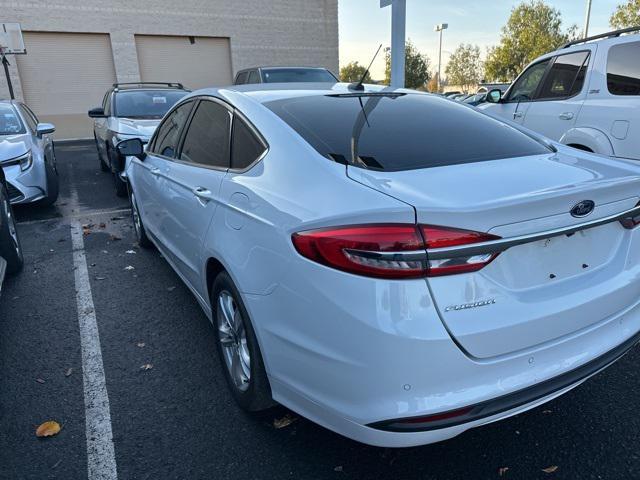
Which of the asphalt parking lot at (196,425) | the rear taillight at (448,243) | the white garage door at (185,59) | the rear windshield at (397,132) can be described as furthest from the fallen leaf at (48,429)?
the white garage door at (185,59)

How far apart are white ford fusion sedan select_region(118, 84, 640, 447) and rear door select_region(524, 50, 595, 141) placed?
3555 millimetres

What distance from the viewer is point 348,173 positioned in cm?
191

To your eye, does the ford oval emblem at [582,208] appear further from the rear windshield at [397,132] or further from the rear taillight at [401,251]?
the rear windshield at [397,132]

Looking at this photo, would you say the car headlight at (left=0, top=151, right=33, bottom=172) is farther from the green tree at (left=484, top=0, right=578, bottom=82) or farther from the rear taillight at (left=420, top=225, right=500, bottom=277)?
the green tree at (left=484, top=0, right=578, bottom=82)

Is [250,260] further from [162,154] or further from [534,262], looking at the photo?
[162,154]

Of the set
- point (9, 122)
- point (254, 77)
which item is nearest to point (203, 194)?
point (9, 122)

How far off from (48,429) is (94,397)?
11.4 inches

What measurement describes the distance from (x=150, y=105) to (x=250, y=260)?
704 centimetres

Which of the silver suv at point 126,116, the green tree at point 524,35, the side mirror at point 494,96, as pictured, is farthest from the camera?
the green tree at point 524,35

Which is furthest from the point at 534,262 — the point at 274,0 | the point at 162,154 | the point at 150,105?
the point at 274,0

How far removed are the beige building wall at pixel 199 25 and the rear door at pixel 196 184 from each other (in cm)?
1897

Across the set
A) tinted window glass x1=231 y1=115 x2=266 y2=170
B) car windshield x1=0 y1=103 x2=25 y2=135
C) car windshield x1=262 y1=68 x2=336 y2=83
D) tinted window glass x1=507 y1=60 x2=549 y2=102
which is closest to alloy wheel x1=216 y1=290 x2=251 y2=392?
tinted window glass x1=231 y1=115 x2=266 y2=170

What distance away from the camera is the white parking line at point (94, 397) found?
7.32ft

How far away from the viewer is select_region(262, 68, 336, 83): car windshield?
11.3 metres
